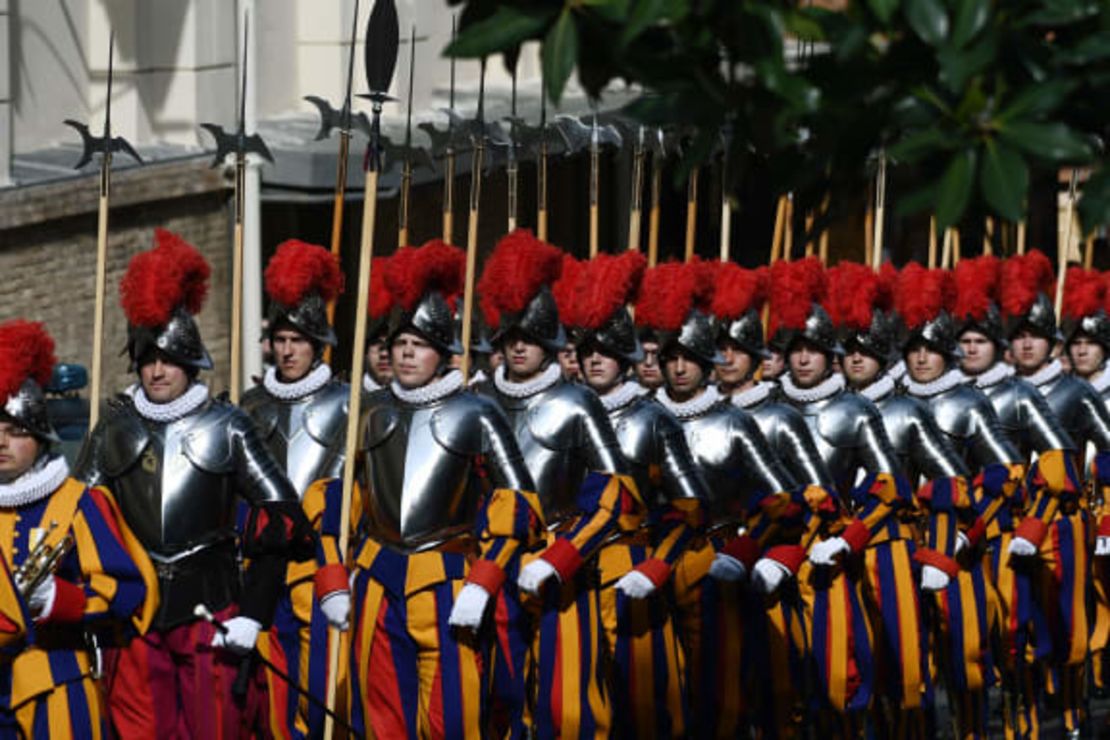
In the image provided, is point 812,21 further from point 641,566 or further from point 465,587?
point 641,566

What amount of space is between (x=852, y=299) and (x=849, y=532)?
104 cm

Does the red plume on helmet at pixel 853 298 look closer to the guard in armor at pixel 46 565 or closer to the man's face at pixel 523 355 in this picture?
the man's face at pixel 523 355

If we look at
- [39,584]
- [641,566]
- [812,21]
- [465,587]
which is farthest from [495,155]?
[812,21]

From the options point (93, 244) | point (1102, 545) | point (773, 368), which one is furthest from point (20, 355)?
point (93, 244)

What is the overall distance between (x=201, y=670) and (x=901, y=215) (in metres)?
4.56

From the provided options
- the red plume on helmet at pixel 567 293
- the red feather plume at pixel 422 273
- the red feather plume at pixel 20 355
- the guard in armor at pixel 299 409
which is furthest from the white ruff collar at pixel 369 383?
the red feather plume at pixel 20 355

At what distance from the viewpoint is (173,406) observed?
33.5 ft

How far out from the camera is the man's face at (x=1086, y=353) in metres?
15.5

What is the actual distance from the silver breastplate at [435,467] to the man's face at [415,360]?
9 cm

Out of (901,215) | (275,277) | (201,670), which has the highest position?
(901,215)

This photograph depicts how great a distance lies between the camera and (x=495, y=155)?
1417 cm

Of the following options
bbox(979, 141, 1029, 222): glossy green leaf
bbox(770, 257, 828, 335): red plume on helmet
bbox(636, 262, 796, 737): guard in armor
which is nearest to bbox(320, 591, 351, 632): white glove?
bbox(636, 262, 796, 737): guard in armor

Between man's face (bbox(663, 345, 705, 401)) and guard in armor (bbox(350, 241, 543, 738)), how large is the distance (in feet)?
5.08

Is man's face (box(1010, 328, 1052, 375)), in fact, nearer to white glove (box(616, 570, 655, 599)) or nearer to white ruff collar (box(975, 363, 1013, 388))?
white ruff collar (box(975, 363, 1013, 388))
